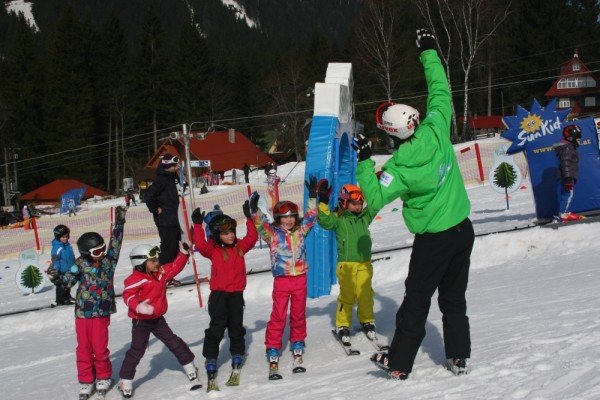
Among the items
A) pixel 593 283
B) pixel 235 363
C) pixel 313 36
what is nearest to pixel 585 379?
pixel 235 363

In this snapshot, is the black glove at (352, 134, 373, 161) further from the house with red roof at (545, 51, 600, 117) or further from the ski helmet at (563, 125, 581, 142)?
the house with red roof at (545, 51, 600, 117)

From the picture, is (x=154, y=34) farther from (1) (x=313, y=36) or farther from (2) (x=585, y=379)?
(2) (x=585, y=379)

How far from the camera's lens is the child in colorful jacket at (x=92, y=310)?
588 cm

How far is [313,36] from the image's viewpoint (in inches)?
2881

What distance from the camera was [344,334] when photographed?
20.5 ft

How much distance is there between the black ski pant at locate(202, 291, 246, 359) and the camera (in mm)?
5805

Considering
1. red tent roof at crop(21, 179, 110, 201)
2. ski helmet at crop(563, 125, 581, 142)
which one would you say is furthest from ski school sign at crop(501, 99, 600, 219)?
red tent roof at crop(21, 179, 110, 201)

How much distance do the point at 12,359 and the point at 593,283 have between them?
6.74 meters

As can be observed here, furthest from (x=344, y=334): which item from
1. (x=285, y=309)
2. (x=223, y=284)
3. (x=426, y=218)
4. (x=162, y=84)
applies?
(x=162, y=84)

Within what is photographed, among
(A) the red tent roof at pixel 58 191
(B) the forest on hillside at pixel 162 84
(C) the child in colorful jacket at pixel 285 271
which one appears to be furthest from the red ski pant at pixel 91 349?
(B) the forest on hillside at pixel 162 84

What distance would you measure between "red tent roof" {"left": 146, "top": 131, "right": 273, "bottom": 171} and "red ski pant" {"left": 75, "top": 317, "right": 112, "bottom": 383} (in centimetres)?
4414

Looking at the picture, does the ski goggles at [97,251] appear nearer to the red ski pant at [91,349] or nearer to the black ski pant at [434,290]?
the red ski pant at [91,349]

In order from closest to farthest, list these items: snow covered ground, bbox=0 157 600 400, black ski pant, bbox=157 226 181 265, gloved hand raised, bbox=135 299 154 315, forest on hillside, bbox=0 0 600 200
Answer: snow covered ground, bbox=0 157 600 400, gloved hand raised, bbox=135 299 154 315, black ski pant, bbox=157 226 181 265, forest on hillside, bbox=0 0 600 200

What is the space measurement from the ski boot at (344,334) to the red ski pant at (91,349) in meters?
2.11
